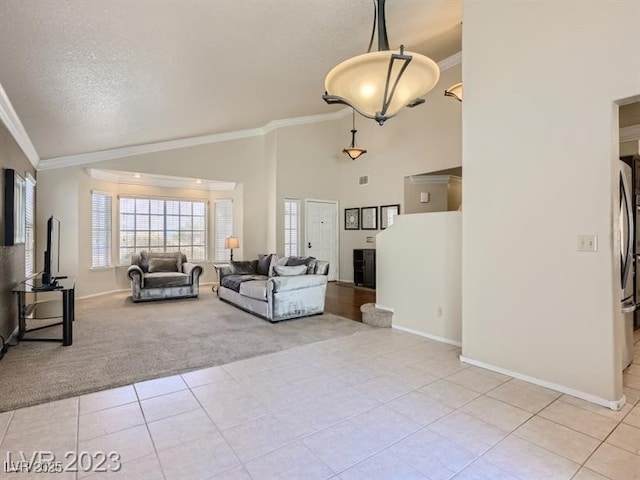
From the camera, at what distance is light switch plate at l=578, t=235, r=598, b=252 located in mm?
2488

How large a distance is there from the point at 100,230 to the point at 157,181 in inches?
61.7

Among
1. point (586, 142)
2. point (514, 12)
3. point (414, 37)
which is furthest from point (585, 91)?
point (414, 37)

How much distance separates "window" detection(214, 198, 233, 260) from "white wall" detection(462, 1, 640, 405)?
6224 millimetres

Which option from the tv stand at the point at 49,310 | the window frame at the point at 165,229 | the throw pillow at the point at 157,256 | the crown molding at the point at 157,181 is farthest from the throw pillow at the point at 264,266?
the tv stand at the point at 49,310

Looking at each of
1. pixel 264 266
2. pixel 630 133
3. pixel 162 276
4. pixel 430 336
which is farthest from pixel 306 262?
pixel 630 133

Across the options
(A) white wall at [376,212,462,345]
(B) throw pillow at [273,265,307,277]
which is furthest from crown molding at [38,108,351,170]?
(A) white wall at [376,212,462,345]

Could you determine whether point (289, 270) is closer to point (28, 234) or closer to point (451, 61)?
point (28, 234)

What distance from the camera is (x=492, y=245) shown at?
3.09 m

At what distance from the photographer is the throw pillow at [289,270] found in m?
5.19

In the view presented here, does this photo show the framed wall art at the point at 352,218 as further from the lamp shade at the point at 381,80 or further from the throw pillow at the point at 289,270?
the lamp shade at the point at 381,80

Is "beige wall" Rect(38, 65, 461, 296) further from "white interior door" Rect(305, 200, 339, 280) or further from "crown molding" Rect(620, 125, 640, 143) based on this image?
"crown molding" Rect(620, 125, 640, 143)

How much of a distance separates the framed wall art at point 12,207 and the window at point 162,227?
3181mm

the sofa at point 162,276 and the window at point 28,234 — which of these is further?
the sofa at point 162,276

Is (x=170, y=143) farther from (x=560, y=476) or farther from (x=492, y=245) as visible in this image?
(x=560, y=476)
